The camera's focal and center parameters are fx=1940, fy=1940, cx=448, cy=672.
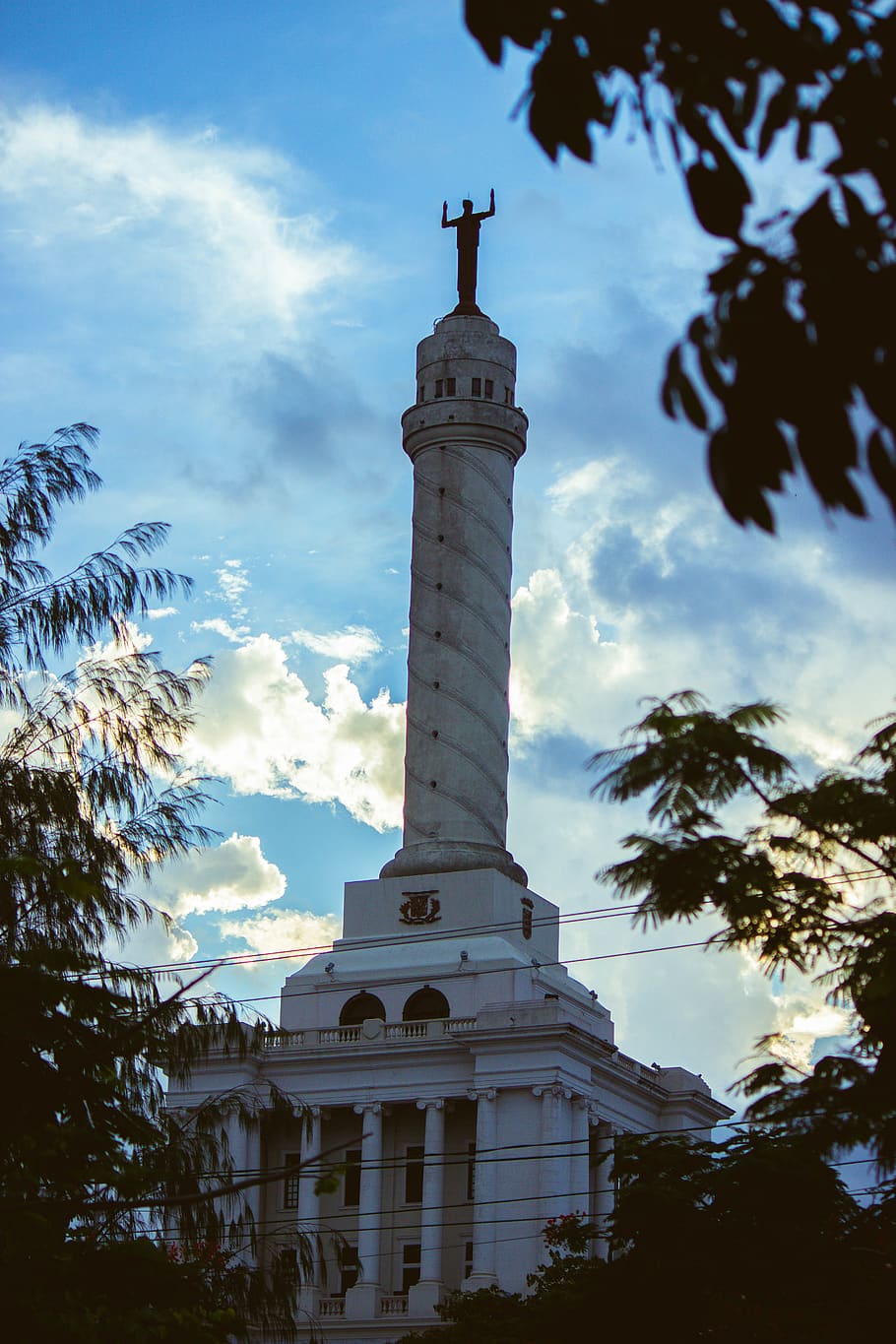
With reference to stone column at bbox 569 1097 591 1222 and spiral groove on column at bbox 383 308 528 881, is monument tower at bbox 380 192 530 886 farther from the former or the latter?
stone column at bbox 569 1097 591 1222

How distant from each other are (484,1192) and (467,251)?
1494 inches

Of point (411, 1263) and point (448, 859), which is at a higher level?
point (448, 859)

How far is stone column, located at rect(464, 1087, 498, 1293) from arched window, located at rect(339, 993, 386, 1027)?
5.72m

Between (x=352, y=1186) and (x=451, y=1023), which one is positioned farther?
(x=352, y=1186)

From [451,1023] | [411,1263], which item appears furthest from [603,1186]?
[451,1023]

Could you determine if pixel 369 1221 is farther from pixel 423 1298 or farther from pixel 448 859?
pixel 448 859

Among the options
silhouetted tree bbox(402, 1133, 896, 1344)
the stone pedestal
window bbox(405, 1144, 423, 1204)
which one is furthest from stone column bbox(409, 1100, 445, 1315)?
silhouetted tree bbox(402, 1133, 896, 1344)

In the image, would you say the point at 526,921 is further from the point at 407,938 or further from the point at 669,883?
the point at 669,883

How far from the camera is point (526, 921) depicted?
→ 71.9 metres

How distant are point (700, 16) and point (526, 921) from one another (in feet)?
214

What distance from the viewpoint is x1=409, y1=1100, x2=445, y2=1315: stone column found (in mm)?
62188

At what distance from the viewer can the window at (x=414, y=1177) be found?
67625 mm

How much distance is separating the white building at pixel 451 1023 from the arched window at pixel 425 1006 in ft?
0.31

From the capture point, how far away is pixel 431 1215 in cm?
6569
